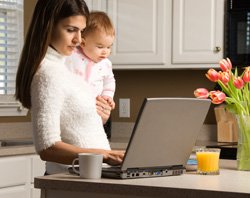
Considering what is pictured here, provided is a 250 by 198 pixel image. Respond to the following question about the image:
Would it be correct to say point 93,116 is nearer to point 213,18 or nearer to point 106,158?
point 106,158

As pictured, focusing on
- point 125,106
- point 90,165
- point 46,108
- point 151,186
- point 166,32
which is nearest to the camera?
point 151,186

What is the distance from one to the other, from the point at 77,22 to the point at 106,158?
0.52 metres

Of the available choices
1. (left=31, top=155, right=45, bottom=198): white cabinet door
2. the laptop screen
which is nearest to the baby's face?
the laptop screen

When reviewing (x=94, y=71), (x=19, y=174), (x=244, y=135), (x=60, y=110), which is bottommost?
(x=19, y=174)

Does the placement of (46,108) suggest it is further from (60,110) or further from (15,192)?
(15,192)

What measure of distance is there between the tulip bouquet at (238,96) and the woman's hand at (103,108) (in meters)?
0.47

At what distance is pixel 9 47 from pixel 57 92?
8.08ft

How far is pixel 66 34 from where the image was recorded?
2.28 metres

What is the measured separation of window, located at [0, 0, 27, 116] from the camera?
14.8ft

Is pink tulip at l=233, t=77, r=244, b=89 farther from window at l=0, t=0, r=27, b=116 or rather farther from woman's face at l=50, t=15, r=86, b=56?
window at l=0, t=0, r=27, b=116

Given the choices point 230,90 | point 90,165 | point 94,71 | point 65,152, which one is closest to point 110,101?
point 94,71

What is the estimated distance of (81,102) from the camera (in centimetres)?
227

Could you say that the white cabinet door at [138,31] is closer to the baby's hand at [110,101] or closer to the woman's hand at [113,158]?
the baby's hand at [110,101]

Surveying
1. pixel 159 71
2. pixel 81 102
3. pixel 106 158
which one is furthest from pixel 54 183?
pixel 159 71
